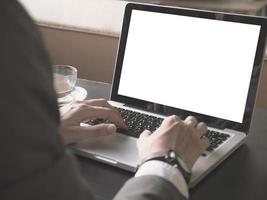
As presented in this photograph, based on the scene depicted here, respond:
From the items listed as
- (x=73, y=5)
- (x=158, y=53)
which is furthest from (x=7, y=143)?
(x=73, y=5)

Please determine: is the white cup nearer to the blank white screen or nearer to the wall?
the blank white screen

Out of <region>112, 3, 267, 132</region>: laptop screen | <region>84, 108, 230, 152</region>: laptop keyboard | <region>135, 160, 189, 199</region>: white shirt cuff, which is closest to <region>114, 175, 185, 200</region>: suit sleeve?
<region>135, 160, 189, 199</region>: white shirt cuff

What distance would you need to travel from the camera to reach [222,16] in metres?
1.13

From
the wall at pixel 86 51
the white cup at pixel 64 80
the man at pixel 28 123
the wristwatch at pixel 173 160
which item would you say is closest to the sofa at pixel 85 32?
the wall at pixel 86 51

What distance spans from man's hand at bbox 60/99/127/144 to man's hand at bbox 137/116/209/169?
4.6 inches

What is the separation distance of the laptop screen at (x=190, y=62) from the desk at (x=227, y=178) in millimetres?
97

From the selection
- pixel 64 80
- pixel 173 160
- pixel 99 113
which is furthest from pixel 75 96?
pixel 173 160

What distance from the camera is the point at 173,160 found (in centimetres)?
85

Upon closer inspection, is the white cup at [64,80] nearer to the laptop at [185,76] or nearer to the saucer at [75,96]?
the saucer at [75,96]

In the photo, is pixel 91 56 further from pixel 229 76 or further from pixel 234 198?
pixel 234 198

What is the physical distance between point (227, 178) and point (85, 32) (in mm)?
970

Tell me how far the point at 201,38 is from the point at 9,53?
0.71m

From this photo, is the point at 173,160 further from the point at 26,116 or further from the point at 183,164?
the point at 26,116

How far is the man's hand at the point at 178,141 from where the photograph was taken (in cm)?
90
